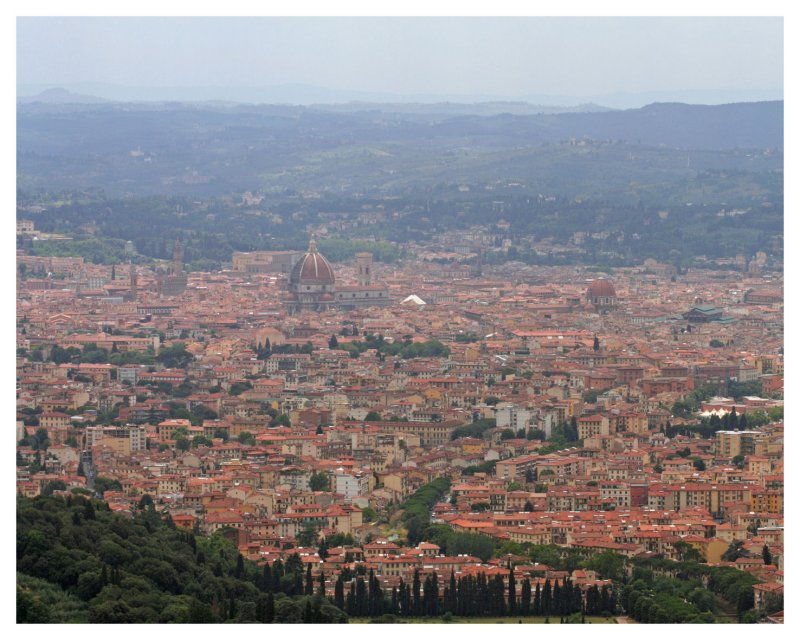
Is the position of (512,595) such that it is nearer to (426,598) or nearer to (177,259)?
(426,598)

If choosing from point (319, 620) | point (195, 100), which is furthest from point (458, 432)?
point (195, 100)

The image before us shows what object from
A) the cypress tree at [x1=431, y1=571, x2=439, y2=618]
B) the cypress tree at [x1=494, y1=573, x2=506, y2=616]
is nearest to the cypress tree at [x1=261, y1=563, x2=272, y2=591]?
the cypress tree at [x1=431, y1=571, x2=439, y2=618]

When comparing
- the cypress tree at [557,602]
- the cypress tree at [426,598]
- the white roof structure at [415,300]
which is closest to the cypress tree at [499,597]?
the cypress tree at [557,602]

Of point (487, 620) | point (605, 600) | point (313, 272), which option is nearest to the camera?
point (487, 620)

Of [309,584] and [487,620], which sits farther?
[309,584]

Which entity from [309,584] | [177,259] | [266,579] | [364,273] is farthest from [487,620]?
[177,259]

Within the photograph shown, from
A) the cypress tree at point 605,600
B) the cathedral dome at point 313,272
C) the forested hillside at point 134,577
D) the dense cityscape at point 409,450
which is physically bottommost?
the cathedral dome at point 313,272

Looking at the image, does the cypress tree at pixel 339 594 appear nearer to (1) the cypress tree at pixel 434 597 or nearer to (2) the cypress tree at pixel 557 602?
(1) the cypress tree at pixel 434 597

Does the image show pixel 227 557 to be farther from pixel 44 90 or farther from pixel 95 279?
pixel 44 90

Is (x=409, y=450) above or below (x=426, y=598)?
below
